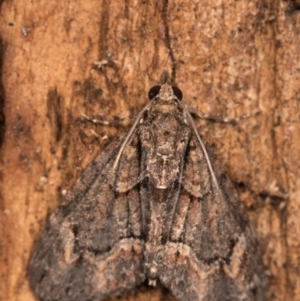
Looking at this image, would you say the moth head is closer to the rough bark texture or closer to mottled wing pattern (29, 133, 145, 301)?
the rough bark texture

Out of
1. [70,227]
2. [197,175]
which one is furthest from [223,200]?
[70,227]

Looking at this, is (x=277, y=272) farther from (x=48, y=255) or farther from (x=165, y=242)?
(x=48, y=255)

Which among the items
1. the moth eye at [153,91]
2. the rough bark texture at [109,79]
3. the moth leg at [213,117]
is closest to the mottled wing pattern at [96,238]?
the rough bark texture at [109,79]

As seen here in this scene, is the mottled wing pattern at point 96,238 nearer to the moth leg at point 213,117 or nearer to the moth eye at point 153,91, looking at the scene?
the moth eye at point 153,91

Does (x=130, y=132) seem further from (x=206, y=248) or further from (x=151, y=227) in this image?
(x=206, y=248)

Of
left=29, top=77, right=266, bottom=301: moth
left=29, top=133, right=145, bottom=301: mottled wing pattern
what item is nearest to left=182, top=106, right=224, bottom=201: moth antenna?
left=29, top=77, right=266, bottom=301: moth
